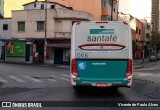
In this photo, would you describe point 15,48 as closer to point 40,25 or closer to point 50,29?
point 50,29

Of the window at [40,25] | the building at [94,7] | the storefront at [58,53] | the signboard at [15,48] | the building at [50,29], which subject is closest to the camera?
the signboard at [15,48]

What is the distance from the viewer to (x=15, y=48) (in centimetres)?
5003

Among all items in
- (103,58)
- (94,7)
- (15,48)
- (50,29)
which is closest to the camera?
(103,58)

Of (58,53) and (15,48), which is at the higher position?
(15,48)

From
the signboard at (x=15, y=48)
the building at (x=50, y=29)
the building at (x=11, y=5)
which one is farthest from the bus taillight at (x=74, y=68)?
the building at (x=11, y=5)

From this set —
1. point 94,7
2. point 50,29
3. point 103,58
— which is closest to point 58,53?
point 50,29

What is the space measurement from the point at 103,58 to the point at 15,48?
35.8 m

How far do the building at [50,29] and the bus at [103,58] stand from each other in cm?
3515

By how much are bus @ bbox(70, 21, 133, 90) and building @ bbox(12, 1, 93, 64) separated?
1384 inches

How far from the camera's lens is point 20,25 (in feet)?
184

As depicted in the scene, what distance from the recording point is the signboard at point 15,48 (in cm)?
4966

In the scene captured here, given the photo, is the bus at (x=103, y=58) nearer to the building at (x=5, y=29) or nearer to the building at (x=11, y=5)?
the building at (x=5, y=29)

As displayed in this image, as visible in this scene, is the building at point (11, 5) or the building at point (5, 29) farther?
the building at point (11, 5)

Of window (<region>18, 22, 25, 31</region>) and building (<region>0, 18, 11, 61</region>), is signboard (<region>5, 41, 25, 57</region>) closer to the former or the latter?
window (<region>18, 22, 25, 31</region>)
